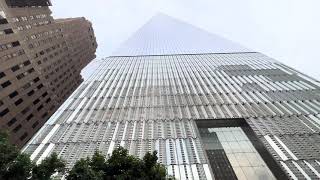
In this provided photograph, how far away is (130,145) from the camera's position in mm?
29344

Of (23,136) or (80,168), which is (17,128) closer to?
(23,136)

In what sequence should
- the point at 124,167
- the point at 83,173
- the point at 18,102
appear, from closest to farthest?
the point at 83,173 → the point at 124,167 → the point at 18,102

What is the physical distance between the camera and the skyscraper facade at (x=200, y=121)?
88.5ft

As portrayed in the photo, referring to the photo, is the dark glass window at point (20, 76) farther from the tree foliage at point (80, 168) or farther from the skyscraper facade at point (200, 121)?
the tree foliage at point (80, 168)

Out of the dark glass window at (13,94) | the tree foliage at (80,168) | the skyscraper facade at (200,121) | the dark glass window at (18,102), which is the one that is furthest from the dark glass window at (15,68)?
the tree foliage at (80,168)

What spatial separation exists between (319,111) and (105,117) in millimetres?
27611

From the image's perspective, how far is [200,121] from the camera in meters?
35.2

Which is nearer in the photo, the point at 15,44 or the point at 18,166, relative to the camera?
the point at 18,166

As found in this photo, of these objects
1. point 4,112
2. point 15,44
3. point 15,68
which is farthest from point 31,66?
point 4,112

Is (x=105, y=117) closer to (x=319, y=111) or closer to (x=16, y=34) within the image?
(x=319, y=111)

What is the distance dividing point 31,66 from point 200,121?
40688 millimetres

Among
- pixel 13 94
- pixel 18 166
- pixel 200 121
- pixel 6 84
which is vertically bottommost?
pixel 18 166

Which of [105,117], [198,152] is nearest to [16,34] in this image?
[105,117]

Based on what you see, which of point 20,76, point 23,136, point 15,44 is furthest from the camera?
point 15,44
